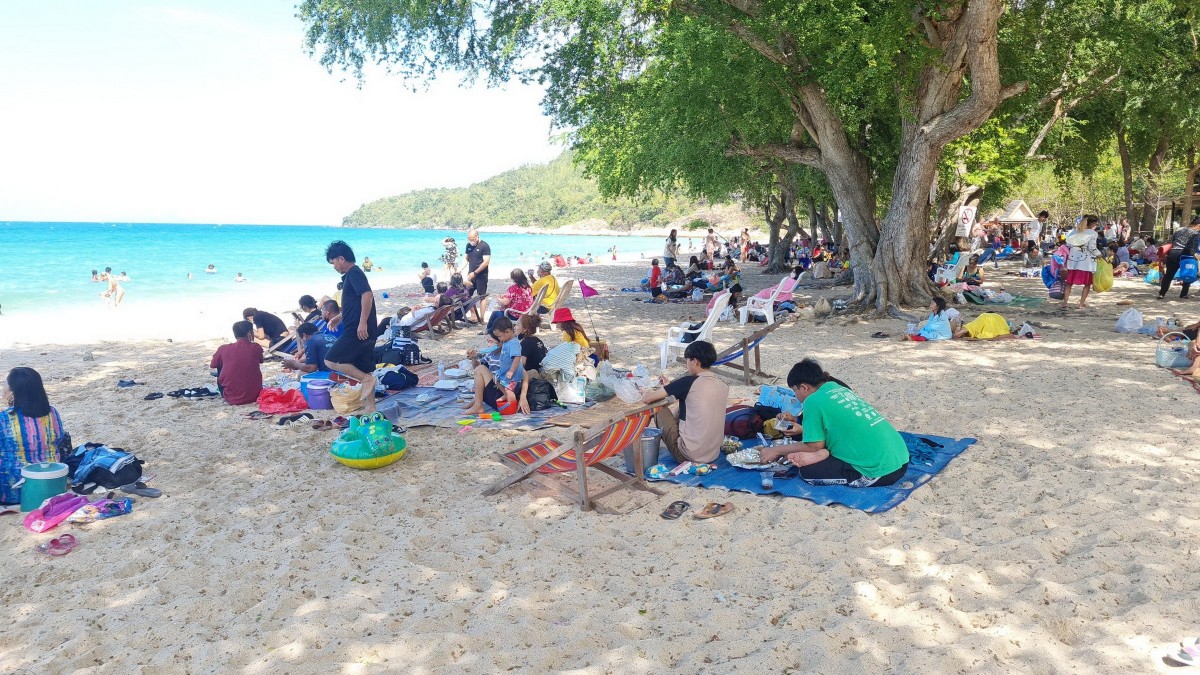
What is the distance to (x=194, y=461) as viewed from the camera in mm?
5801

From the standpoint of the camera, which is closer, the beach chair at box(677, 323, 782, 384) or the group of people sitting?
the group of people sitting

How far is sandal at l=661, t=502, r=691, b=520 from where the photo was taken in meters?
4.45

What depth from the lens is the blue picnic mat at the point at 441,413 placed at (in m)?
6.57

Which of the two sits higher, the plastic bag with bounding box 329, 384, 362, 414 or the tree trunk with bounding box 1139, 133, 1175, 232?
the tree trunk with bounding box 1139, 133, 1175, 232

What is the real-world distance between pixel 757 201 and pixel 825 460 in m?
20.5

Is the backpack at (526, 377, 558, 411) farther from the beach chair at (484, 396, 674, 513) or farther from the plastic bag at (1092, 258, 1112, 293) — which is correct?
the plastic bag at (1092, 258, 1112, 293)

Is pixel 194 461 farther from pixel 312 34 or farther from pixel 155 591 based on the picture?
pixel 312 34

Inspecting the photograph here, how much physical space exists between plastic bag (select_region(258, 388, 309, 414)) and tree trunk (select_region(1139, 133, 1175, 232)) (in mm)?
24343

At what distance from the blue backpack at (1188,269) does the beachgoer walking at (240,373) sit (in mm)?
14480

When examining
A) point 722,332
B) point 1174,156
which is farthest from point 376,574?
point 1174,156

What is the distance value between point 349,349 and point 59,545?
283 centimetres

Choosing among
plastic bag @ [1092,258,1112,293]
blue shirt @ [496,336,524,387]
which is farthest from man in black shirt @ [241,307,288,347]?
plastic bag @ [1092,258,1112,293]

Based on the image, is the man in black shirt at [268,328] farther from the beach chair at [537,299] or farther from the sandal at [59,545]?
the sandal at [59,545]

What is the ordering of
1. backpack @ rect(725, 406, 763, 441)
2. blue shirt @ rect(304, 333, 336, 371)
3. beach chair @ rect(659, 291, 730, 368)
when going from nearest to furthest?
backpack @ rect(725, 406, 763, 441), blue shirt @ rect(304, 333, 336, 371), beach chair @ rect(659, 291, 730, 368)
